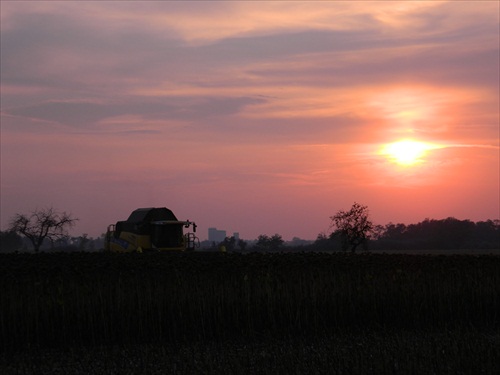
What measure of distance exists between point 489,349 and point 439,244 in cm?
11446

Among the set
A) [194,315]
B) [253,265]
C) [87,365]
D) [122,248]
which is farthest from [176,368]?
[122,248]

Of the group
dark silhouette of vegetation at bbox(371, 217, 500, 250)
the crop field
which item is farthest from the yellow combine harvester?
dark silhouette of vegetation at bbox(371, 217, 500, 250)

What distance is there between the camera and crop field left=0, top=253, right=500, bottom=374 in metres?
14.0

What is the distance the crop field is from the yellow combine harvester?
2016cm

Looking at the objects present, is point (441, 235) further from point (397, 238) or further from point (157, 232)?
point (157, 232)

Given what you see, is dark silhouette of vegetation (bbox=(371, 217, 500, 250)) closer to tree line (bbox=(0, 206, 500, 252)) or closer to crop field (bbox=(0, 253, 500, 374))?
tree line (bbox=(0, 206, 500, 252))

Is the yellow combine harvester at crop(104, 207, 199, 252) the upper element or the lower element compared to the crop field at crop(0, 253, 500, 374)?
upper

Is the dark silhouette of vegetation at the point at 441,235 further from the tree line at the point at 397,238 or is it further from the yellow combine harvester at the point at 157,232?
the yellow combine harvester at the point at 157,232

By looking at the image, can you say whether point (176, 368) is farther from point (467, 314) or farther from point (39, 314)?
point (467, 314)

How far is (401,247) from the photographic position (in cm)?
12212

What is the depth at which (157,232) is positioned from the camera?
42.6 m

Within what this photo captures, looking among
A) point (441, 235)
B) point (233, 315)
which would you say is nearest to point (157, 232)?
point (233, 315)

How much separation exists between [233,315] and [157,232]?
25.1 metres

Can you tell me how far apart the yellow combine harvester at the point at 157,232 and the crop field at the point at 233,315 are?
2016 cm
